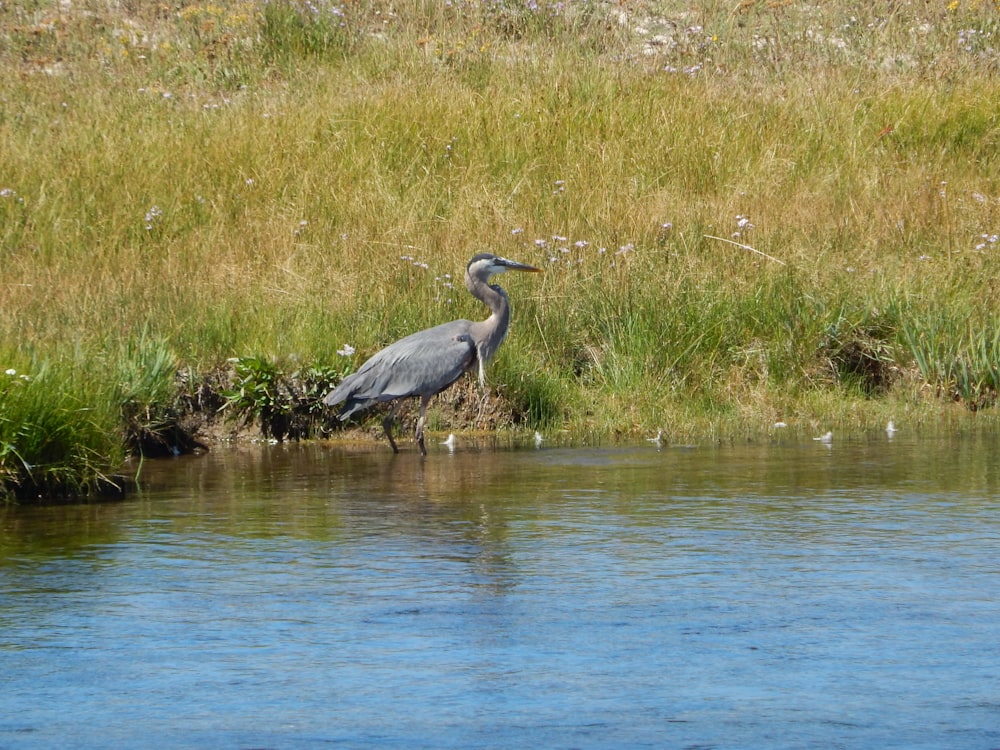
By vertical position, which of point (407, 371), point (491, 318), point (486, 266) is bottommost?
point (407, 371)

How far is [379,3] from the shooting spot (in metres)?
17.9

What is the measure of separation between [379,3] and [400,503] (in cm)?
1204

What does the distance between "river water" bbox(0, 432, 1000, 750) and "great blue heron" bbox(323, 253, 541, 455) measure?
1196 millimetres

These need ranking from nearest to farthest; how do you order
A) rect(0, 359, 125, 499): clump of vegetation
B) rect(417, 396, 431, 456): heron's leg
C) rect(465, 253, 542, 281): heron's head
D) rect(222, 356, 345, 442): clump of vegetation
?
rect(0, 359, 125, 499): clump of vegetation < rect(417, 396, 431, 456): heron's leg < rect(222, 356, 345, 442): clump of vegetation < rect(465, 253, 542, 281): heron's head

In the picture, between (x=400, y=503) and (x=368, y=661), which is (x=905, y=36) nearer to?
(x=400, y=503)

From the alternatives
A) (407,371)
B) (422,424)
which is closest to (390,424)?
(422,424)

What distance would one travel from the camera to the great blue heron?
892 centimetres

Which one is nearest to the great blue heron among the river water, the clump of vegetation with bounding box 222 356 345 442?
the clump of vegetation with bounding box 222 356 345 442

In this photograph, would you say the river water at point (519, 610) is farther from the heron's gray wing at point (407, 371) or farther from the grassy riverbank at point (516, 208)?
the grassy riverbank at point (516, 208)

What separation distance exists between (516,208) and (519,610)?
755cm

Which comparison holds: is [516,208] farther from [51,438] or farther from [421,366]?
[51,438]

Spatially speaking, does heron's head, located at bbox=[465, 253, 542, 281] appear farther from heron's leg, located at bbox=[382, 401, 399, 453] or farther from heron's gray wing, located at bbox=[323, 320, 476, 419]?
heron's leg, located at bbox=[382, 401, 399, 453]

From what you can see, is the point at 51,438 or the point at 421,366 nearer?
the point at 51,438

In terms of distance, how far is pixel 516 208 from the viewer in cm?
1222
